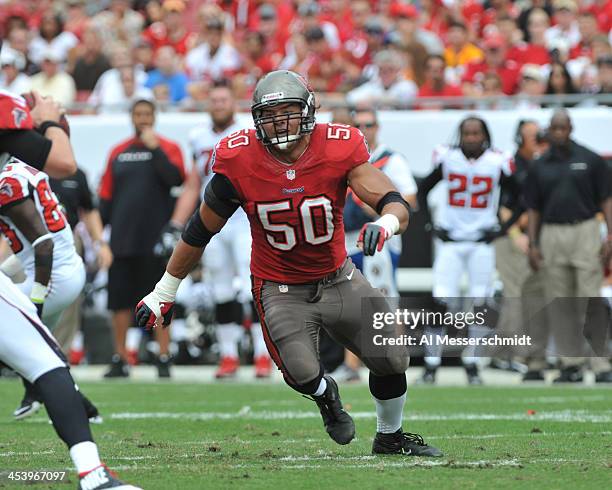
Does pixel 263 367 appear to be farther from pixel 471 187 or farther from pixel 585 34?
pixel 585 34

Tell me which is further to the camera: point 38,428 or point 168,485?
point 38,428

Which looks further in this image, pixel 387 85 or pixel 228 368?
pixel 387 85

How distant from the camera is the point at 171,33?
1569 cm

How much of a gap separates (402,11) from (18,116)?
9.58 m

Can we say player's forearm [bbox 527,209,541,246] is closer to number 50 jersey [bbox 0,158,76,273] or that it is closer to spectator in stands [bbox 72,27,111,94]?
number 50 jersey [bbox 0,158,76,273]

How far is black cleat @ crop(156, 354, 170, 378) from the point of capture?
10680 mm

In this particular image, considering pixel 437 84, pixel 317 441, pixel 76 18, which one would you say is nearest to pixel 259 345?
pixel 437 84

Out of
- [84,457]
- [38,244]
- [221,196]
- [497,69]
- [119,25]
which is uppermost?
[119,25]

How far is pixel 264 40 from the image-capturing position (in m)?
14.8

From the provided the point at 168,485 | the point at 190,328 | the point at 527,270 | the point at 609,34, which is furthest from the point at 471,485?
the point at 609,34

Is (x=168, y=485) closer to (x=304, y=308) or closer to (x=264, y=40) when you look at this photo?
(x=304, y=308)

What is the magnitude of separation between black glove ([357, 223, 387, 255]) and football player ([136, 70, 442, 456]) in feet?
1.30

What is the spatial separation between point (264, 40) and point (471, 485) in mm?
10657

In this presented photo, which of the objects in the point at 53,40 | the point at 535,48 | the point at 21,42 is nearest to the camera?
the point at 535,48
